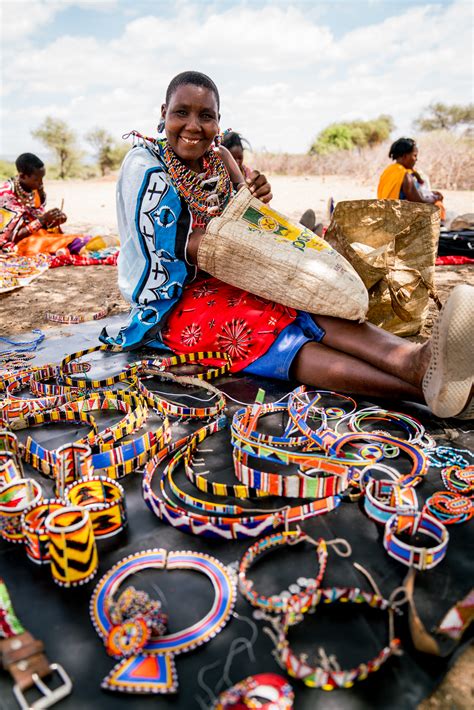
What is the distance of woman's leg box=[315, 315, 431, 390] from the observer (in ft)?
6.83

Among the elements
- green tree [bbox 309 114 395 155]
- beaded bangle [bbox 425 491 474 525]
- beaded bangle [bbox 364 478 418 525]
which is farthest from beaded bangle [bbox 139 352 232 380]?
green tree [bbox 309 114 395 155]

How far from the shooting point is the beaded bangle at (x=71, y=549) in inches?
49.7

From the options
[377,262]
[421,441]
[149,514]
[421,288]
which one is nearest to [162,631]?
[149,514]

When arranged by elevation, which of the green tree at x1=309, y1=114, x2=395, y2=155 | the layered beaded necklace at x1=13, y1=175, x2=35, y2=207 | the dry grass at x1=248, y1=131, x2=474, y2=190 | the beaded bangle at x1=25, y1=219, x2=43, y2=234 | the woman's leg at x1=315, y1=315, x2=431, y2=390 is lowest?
the woman's leg at x1=315, y1=315, x2=431, y2=390

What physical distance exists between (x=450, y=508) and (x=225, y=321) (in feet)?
4.55

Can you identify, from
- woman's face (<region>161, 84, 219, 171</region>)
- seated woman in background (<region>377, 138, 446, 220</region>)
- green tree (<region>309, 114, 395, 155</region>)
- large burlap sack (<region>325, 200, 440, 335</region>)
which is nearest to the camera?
woman's face (<region>161, 84, 219, 171</region>)

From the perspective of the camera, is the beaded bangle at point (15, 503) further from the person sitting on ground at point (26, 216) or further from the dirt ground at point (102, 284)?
the person sitting on ground at point (26, 216)

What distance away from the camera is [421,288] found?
3156mm

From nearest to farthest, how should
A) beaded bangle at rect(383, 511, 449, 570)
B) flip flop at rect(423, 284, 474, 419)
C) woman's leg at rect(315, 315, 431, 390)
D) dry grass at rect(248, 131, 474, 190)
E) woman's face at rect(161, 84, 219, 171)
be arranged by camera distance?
beaded bangle at rect(383, 511, 449, 570), flip flop at rect(423, 284, 474, 419), woman's leg at rect(315, 315, 431, 390), woman's face at rect(161, 84, 219, 171), dry grass at rect(248, 131, 474, 190)

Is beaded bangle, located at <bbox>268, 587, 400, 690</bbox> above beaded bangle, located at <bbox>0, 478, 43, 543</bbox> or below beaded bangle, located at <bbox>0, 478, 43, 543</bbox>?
below

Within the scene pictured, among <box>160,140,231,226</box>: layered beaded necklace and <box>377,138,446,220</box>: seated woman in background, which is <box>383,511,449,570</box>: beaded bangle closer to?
<box>160,140,231,226</box>: layered beaded necklace

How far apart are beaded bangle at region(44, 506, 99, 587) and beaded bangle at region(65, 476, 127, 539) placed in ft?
0.33

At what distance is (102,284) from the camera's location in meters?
5.42

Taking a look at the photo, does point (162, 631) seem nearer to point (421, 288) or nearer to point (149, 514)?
point (149, 514)
